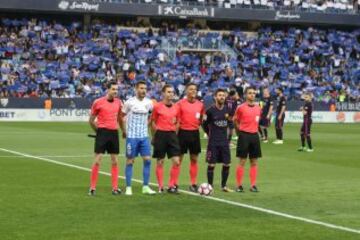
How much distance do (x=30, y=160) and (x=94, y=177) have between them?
773cm

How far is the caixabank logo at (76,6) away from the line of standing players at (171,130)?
4243 centimetres

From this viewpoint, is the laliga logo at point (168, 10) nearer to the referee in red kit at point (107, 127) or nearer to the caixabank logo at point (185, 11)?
the caixabank logo at point (185, 11)

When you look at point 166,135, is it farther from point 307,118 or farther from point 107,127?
point 307,118

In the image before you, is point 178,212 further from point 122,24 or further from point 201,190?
point 122,24

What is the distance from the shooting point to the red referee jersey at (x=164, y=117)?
14.6 m

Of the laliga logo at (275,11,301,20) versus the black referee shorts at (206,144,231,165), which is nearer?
the black referee shorts at (206,144,231,165)

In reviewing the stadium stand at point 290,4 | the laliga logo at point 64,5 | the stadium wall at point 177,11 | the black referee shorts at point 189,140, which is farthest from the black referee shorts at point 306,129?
the stadium stand at point 290,4

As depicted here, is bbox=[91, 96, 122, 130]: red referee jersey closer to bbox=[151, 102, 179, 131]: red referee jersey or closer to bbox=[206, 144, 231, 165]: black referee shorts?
bbox=[151, 102, 179, 131]: red referee jersey

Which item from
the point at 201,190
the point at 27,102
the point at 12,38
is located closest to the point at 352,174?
the point at 201,190

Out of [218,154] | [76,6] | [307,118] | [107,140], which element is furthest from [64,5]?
[107,140]

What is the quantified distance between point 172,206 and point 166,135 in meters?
2.26

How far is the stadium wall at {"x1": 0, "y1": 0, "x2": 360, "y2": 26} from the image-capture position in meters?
55.2

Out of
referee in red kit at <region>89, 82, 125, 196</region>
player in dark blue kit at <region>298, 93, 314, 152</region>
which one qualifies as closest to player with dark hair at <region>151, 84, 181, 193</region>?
referee in red kit at <region>89, 82, 125, 196</region>

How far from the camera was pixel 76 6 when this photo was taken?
2208 inches
